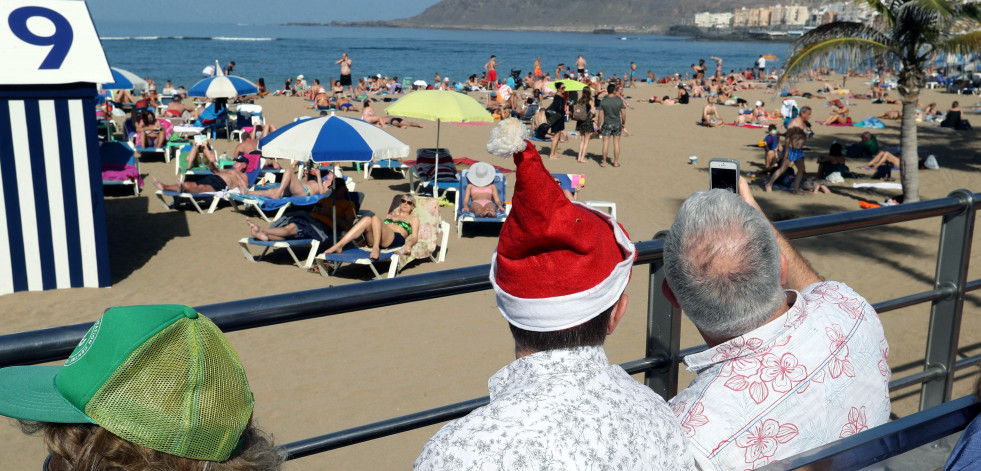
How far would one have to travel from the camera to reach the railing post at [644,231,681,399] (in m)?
2.22

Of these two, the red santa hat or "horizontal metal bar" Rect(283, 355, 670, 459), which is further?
"horizontal metal bar" Rect(283, 355, 670, 459)

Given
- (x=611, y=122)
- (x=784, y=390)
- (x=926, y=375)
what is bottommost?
(x=611, y=122)

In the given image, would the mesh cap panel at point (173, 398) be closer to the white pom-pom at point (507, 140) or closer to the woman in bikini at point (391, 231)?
the white pom-pom at point (507, 140)

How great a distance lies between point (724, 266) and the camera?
5.23 ft

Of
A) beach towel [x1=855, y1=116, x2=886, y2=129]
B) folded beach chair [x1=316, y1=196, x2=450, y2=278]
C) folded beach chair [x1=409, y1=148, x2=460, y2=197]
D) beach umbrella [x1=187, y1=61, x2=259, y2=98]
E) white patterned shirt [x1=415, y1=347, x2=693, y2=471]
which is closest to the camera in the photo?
white patterned shirt [x1=415, y1=347, x2=693, y2=471]

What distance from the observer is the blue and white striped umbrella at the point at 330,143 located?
8.74 m

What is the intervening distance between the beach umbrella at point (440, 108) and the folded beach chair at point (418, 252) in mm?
2270

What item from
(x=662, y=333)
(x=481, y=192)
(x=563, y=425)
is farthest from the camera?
(x=481, y=192)

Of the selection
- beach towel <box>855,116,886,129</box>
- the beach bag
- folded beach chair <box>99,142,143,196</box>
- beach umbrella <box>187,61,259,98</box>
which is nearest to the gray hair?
folded beach chair <box>99,142,143,196</box>

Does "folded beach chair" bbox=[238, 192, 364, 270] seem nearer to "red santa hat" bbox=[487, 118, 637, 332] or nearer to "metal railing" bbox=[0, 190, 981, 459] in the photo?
"metal railing" bbox=[0, 190, 981, 459]

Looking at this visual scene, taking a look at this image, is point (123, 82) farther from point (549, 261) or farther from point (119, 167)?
point (549, 261)

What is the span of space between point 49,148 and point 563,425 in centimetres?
750

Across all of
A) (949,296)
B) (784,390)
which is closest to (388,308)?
(949,296)

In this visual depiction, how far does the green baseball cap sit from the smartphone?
1665 millimetres
